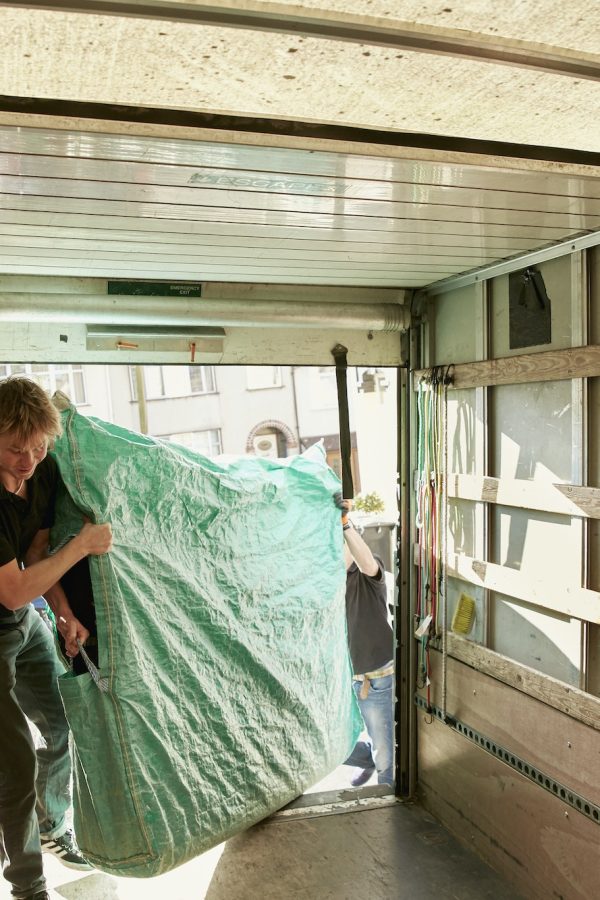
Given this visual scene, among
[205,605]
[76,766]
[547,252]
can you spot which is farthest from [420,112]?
[76,766]

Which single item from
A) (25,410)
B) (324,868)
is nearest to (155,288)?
(25,410)


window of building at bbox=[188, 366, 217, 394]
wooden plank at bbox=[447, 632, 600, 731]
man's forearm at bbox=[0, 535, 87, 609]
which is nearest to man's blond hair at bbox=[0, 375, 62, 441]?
man's forearm at bbox=[0, 535, 87, 609]

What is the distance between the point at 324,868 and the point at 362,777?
114 centimetres

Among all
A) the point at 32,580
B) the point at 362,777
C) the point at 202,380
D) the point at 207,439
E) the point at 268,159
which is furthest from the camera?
the point at 207,439

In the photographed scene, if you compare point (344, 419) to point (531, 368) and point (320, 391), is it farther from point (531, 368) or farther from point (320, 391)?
point (320, 391)

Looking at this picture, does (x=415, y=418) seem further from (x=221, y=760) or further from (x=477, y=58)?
(x=477, y=58)

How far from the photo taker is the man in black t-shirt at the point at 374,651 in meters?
4.06

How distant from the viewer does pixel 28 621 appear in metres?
2.58

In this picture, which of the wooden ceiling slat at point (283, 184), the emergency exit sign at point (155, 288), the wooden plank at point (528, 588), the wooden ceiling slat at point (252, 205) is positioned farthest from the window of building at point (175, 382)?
the wooden ceiling slat at point (283, 184)

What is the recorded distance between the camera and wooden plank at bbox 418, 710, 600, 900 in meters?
2.70

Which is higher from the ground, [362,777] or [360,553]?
[360,553]

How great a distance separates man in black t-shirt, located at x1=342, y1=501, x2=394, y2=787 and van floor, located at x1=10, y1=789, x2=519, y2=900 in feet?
1.39

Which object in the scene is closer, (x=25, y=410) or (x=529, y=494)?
(x=25, y=410)

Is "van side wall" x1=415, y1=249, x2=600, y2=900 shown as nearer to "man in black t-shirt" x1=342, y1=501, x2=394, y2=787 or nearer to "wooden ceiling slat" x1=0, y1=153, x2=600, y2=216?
"man in black t-shirt" x1=342, y1=501, x2=394, y2=787
